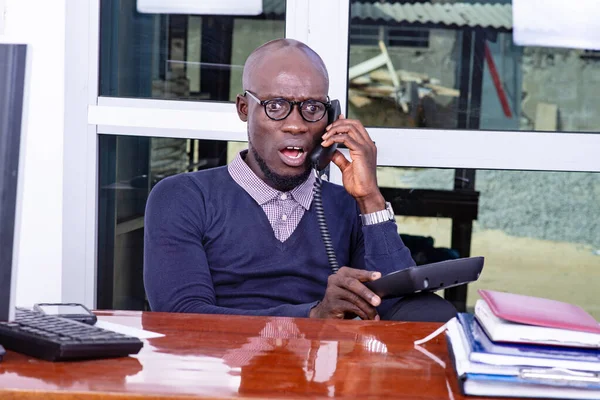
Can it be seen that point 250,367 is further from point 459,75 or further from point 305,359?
point 459,75

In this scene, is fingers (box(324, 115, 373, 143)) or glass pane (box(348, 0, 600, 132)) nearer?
fingers (box(324, 115, 373, 143))

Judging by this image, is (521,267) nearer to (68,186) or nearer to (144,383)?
(68,186)

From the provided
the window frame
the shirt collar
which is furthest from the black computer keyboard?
the window frame

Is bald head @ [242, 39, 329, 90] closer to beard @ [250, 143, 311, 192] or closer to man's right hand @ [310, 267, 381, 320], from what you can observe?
beard @ [250, 143, 311, 192]

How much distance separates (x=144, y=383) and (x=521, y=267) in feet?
7.14

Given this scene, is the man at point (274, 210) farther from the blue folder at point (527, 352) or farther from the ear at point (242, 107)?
the blue folder at point (527, 352)

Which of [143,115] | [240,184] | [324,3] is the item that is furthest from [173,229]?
[324,3]

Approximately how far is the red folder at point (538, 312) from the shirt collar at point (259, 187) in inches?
37.7

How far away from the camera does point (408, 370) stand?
4.49ft

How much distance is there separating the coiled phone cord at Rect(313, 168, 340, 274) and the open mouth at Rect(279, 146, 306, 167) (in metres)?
0.05

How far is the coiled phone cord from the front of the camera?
2.33 metres

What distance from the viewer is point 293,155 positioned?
2352 mm

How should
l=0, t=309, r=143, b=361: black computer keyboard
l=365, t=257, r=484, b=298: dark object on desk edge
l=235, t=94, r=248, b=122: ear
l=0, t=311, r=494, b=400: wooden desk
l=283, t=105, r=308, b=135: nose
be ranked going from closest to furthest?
l=0, t=311, r=494, b=400: wooden desk → l=0, t=309, r=143, b=361: black computer keyboard → l=365, t=257, r=484, b=298: dark object on desk edge → l=283, t=105, r=308, b=135: nose → l=235, t=94, r=248, b=122: ear

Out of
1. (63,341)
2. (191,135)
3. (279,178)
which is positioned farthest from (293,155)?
(63,341)
